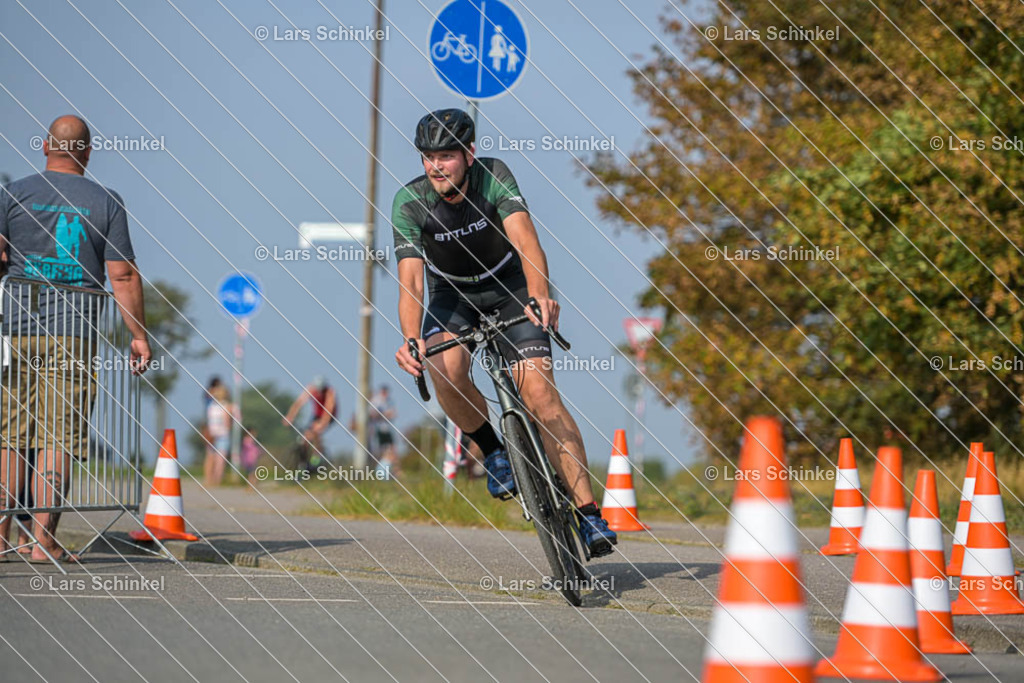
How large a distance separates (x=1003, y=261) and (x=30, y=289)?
10.2m

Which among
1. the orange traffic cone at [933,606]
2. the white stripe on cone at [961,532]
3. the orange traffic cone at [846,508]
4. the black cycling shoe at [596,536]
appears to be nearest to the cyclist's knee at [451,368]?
the black cycling shoe at [596,536]

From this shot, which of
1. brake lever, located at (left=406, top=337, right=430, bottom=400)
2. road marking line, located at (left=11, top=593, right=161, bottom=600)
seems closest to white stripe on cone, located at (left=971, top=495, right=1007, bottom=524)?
brake lever, located at (left=406, top=337, right=430, bottom=400)

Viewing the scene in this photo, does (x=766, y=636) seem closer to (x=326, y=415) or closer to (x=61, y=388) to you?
(x=61, y=388)

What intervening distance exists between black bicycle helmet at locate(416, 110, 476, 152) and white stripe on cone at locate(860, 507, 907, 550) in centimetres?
275

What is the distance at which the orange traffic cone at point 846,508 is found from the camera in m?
9.19

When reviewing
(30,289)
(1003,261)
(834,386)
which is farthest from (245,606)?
(834,386)

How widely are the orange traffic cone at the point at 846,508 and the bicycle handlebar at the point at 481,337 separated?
346 centimetres

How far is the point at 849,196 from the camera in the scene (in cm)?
1656

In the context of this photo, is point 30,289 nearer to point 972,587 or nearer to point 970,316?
point 972,587

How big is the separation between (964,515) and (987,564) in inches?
32.6

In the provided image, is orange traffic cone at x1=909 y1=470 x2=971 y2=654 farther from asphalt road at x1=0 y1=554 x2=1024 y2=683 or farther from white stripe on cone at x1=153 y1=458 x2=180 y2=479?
white stripe on cone at x1=153 y1=458 x2=180 y2=479

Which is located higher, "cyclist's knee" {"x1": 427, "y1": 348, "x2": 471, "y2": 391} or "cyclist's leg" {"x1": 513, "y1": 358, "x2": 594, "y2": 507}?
"cyclist's knee" {"x1": 427, "y1": 348, "x2": 471, "y2": 391}

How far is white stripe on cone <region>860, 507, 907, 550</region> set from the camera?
4.63 meters

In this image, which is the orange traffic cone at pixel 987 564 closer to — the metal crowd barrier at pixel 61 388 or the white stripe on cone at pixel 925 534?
the white stripe on cone at pixel 925 534
